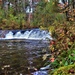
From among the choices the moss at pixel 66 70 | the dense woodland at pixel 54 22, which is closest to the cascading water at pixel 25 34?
the dense woodland at pixel 54 22

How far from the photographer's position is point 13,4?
32281 mm

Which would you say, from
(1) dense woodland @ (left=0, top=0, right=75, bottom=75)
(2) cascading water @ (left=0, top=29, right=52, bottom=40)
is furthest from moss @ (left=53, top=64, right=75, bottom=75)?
(2) cascading water @ (left=0, top=29, right=52, bottom=40)

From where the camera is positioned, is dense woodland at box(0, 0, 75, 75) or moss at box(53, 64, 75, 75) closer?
moss at box(53, 64, 75, 75)

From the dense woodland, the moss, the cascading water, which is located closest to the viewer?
the moss

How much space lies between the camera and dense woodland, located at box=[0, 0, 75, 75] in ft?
22.8

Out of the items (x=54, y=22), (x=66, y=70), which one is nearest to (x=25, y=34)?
(x=54, y=22)

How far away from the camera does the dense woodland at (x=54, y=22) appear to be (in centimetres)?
695

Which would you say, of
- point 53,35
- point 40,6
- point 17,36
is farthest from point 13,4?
point 53,35

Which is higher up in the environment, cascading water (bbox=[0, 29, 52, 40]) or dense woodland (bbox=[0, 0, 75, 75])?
dense woodland (bbox=[0, 0, 75, 75])

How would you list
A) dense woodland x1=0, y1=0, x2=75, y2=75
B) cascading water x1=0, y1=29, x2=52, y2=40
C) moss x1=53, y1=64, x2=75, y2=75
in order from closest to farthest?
1. moss x1=53, y1=64, x2=75, y2=75
2. dense woodland x1=0, y1=0, x2=75, y2=75
3. cascading water x1=0, y1=29, x2=52, y2=40

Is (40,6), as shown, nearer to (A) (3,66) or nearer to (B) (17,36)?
(B) (17,36)

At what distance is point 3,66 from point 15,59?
1348mm

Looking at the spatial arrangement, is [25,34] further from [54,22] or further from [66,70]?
[66,70]

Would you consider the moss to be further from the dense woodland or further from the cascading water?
the cascading water
